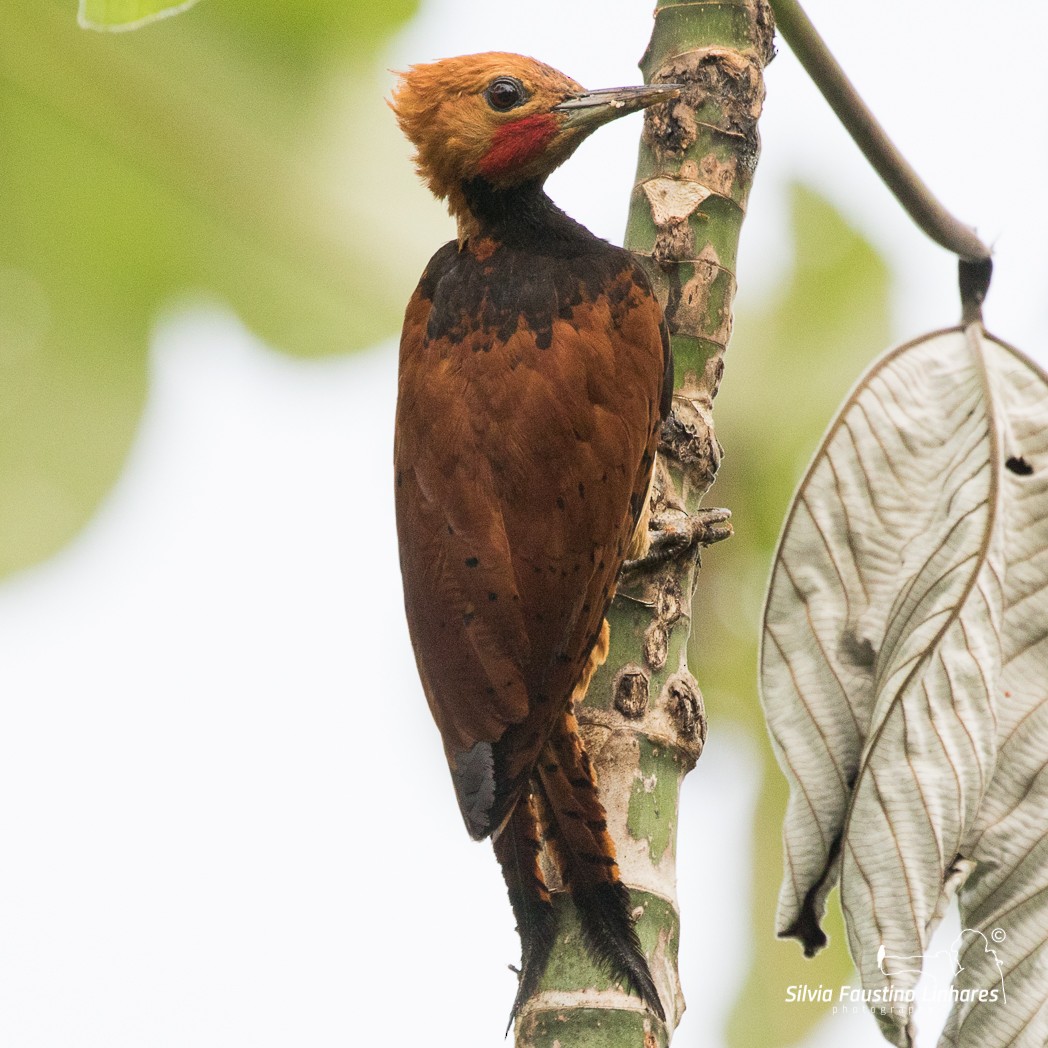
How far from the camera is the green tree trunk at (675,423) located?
2139 millimetres

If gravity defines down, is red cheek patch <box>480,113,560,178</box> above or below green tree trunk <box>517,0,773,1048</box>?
above

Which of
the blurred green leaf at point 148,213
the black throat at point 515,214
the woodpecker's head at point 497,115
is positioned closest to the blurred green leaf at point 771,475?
the black throat at point 515,214

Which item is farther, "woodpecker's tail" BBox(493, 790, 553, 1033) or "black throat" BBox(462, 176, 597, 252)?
"black throat" BBox(462, 176, 597, 252)

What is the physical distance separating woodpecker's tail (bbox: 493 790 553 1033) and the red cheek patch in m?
1.27

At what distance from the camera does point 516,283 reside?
274cm

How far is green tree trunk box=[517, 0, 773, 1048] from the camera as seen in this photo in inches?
84.2

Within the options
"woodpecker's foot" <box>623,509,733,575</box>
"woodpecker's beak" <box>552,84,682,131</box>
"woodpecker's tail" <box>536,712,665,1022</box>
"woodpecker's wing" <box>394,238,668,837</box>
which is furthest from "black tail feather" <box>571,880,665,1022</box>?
"woodpecker's beak" <box>552,84,682,131</box>

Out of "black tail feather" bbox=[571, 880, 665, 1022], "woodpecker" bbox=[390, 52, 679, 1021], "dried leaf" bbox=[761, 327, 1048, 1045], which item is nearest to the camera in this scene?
"black tail feather" bbox=[571, 880, 665, 1022]

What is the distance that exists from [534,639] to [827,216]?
154 cm

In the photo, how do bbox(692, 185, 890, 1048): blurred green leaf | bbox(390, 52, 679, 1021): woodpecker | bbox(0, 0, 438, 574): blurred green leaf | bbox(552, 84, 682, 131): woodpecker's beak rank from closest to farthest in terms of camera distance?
bbox(390, 52, 679, 1021): woodpecker < bbox(552, 84, 682, 131): woodpecker's beak < bbox(0, 0, 438, 574): blurred green leaf < bbox(692, 185, 890, 1048): blurred green leaf

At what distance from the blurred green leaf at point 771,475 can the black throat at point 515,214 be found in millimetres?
541

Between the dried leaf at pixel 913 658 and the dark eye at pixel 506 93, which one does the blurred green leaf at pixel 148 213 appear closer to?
the dark eye at pixel 506 93

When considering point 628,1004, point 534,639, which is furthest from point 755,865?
point 628,1004

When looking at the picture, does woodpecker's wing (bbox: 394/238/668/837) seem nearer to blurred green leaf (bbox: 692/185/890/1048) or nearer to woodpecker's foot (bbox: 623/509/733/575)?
woodpecker's foot (bbox: 623/509/733/575)
